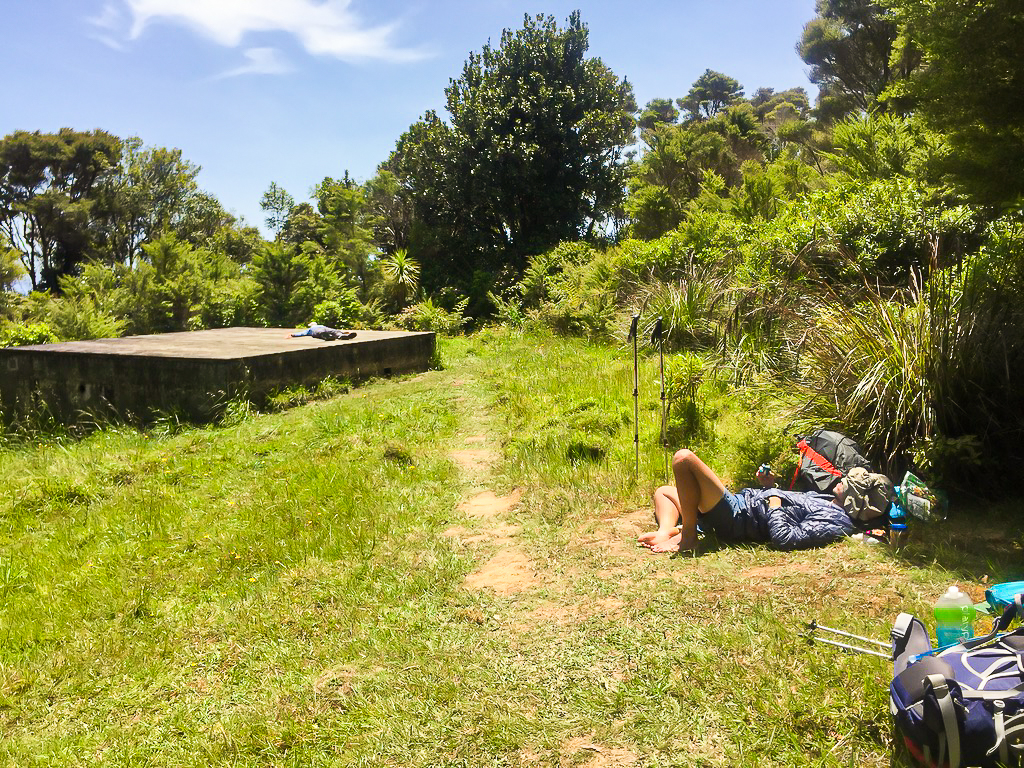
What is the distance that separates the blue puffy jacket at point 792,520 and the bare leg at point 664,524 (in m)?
0.41

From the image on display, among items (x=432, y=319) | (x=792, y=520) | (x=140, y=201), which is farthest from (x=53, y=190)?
(x=792, y=520)

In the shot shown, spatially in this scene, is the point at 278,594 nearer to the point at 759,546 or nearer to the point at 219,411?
the point at 759,546

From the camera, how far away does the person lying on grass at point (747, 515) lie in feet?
15.9

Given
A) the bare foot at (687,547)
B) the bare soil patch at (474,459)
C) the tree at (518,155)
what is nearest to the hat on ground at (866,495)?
the bare foot at (687,547)

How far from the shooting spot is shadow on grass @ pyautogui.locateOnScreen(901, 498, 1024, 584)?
4.25 meters

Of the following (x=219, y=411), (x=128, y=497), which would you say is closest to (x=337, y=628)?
(x=128, y=497)

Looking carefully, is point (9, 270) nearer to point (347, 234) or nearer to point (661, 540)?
point (347, 234)

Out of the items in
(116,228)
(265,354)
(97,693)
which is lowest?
→ (97,693)

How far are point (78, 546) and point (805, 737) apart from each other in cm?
542

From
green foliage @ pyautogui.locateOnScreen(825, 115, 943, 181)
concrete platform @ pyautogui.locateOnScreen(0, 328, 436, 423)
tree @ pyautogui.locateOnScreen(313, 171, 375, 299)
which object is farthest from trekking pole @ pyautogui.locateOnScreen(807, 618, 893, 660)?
tree @ pyautogui.locateOnScreen(313, 171, 375, 299)

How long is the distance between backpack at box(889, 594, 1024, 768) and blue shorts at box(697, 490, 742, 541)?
6.71 ft

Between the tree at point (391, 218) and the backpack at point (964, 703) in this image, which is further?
the tree at point (391, 218)

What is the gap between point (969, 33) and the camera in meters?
5.51

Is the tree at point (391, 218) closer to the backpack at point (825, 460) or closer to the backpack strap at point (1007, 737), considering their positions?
the backpack at point (825, 460)
